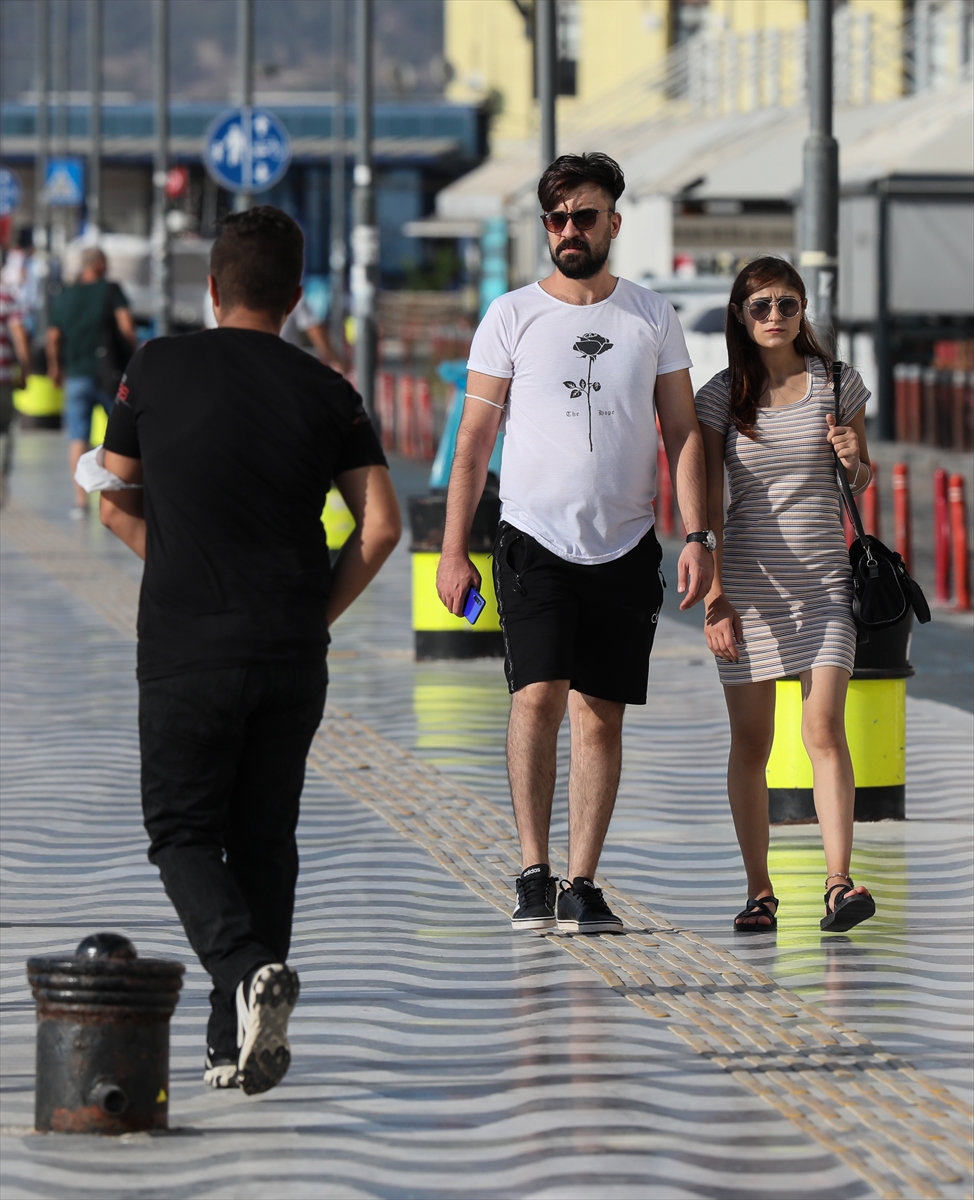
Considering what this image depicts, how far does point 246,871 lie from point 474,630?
7.49 m

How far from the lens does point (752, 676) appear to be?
691 centimetres

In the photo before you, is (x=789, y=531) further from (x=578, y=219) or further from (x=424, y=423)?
(x=424, y=423)

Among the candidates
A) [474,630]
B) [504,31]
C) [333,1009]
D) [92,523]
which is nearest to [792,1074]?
[333,1009]

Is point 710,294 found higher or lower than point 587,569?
higher

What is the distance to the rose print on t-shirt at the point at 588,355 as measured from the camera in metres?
6.70

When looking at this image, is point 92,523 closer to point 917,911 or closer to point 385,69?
point 917,911

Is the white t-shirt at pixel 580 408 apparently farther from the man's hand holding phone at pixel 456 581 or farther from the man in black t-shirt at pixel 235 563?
the man in black t-shirt at pixel 235 563

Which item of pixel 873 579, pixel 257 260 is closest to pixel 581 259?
pixel 873 579

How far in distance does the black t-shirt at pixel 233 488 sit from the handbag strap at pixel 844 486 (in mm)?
1983

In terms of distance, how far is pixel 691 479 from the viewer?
22.1ft

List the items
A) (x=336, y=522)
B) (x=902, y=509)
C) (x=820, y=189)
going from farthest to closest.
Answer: (x=336, y=522), (x=902, y=509), (x=820, y=189)

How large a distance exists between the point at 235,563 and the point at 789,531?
2.14 metres

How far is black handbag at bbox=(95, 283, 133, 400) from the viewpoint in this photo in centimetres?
1931

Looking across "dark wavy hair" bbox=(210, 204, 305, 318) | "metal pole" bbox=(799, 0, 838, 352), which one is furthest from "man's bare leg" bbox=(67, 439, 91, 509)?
"dark wavy hair" bbox=(210, 204, 305, 318)
